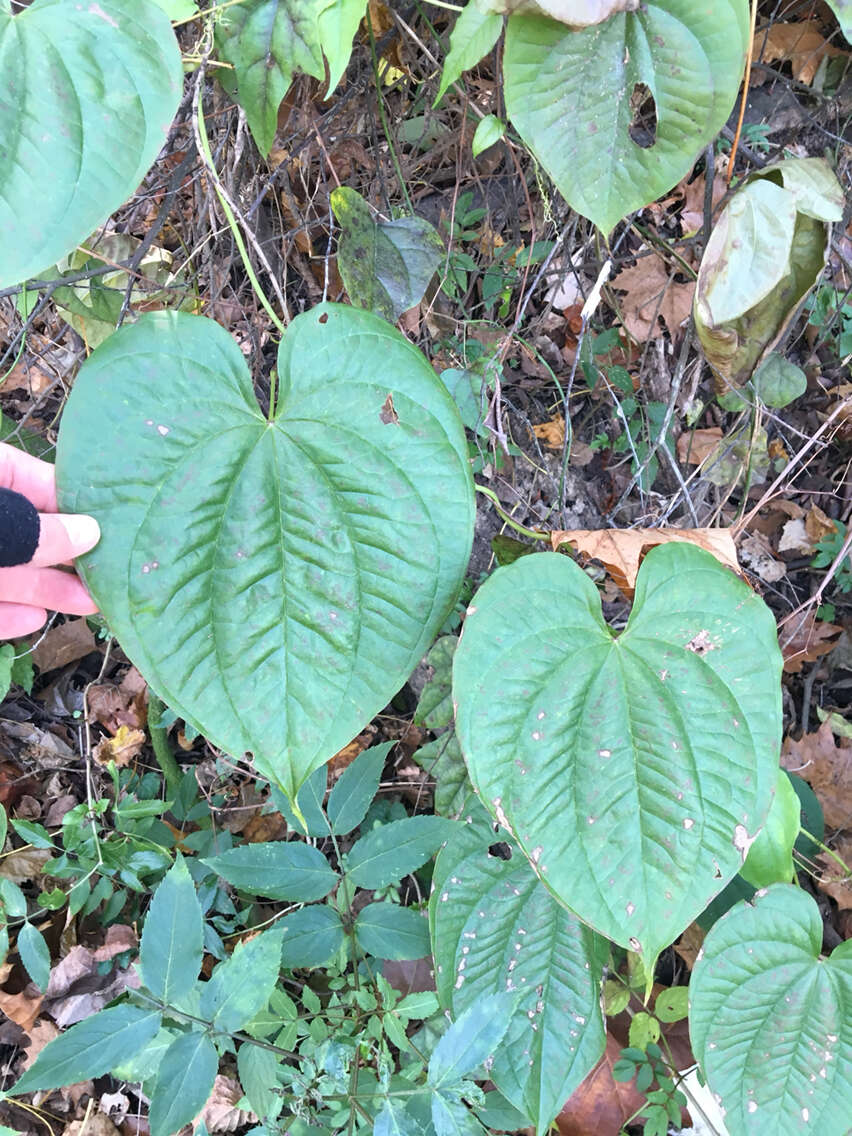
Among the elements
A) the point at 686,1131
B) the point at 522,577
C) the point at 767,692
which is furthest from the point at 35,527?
the point at 686,1131

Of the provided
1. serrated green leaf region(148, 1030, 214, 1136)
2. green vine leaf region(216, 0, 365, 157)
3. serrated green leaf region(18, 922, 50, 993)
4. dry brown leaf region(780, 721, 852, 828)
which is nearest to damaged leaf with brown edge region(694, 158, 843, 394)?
green vine leaf region(216, 0, 365, 157)

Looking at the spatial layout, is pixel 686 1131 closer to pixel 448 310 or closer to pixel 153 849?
pixel 153 849

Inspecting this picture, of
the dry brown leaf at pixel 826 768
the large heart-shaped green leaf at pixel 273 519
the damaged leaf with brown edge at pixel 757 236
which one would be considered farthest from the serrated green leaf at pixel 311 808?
the dry brown leaf at pixel 826 768

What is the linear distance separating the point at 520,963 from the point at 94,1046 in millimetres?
476

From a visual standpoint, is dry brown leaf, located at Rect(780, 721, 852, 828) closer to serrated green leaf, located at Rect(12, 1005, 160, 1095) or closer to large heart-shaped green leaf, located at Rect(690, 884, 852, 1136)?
large heart-shaped green leaf, located at Rect(690, 884, 852, 1136)

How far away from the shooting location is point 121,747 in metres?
1.56

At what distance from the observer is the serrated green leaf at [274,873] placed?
0.89 metres

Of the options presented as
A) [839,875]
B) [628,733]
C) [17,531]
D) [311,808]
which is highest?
[17,531]

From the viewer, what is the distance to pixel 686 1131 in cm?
123

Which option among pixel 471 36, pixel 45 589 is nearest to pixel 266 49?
pixel 471 36

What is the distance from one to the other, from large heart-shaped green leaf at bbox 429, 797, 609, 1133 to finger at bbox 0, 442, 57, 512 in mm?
642

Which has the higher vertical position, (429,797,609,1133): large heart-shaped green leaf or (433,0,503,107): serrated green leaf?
(433,0,503,107): serrated green leaf

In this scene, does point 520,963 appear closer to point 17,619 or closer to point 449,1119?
point 449,1119

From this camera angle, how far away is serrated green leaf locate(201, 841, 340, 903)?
2.93 ft
